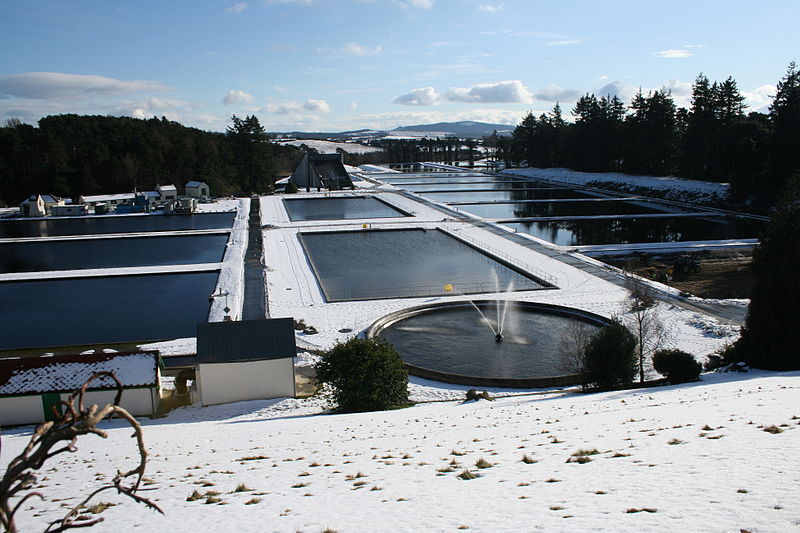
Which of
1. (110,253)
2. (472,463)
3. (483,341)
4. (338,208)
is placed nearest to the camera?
(472,463)

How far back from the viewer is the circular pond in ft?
57.8

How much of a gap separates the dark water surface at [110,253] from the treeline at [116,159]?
96.5 ft

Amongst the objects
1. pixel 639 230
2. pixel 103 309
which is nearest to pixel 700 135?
pixel 639 230

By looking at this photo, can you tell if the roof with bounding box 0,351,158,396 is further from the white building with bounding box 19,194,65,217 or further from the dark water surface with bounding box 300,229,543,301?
the white building with bounding box 19,194,65,217

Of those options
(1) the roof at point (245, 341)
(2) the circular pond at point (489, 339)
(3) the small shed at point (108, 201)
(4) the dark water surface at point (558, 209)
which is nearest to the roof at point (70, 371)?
(1) the roof at point (245, 341)

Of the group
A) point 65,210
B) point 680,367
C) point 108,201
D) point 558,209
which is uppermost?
point 108,201

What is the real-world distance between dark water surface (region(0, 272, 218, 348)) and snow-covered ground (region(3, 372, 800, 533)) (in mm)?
8818

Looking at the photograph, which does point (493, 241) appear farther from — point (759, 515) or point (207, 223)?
point (759, 515)

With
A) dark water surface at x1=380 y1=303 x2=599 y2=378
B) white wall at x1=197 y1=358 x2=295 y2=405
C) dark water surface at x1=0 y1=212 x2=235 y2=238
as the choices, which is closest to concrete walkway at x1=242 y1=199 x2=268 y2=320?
dark water surface at x1=380 y1=303 x2=599 y2=378

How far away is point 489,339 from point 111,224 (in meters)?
42.1

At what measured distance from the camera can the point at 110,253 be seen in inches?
1496

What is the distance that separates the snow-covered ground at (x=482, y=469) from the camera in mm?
5914

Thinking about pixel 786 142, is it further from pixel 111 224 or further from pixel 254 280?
pixel 111 224

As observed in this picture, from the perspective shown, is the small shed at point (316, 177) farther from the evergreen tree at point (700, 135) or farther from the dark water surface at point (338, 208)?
the evergreen tree at point (700, 135)
